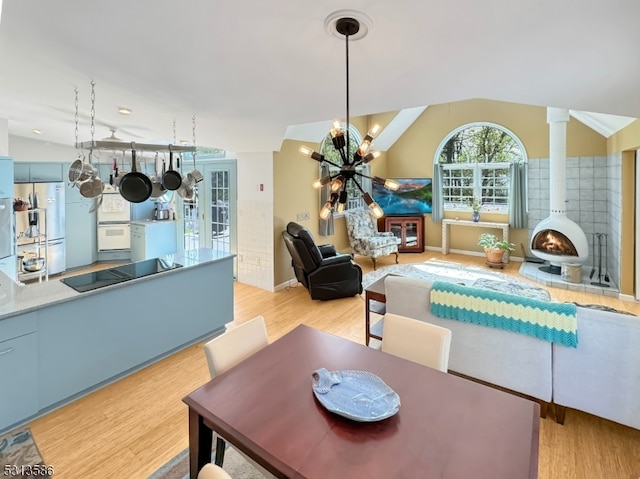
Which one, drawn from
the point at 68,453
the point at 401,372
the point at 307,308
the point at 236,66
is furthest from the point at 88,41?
the point at 307,308

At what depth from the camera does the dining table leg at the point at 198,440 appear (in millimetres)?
1613

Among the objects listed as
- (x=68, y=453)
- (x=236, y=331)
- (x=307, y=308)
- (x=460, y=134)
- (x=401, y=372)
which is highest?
(x=460, y=134)

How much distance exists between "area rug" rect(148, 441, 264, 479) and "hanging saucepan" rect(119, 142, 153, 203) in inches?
86.9

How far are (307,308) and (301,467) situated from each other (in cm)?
365

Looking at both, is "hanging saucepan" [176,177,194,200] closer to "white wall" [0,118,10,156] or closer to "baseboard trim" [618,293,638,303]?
"white wall" [0,118,10,156]

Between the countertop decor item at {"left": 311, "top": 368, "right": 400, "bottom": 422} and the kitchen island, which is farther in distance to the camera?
the kitchen island

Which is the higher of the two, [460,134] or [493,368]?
[460,134]

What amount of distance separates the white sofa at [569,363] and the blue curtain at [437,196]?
557 cm

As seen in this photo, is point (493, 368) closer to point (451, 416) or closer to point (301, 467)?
point (451, 416)

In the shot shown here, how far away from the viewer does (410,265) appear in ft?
22.5

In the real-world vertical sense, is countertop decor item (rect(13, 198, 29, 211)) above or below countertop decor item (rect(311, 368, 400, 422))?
above

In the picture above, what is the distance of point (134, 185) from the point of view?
3180 millimetres

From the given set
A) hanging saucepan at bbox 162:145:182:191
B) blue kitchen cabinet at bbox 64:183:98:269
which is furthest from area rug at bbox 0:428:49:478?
blue kitchen cabinet at bbox 64:183:98:269

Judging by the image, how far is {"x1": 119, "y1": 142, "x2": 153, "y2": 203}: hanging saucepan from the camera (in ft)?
10.3
